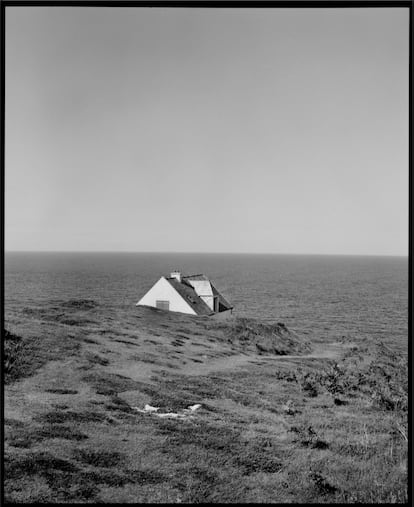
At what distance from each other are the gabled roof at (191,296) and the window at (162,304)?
0.28 m

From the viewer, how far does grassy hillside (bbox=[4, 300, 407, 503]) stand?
2.87 meters

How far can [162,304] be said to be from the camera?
233 inches

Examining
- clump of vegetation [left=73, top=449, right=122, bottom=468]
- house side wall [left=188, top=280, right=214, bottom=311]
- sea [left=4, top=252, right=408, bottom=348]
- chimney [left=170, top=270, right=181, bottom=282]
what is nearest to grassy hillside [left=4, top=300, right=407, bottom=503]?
clump of vegetation [left=73, top=449, right=122, bottom=468]

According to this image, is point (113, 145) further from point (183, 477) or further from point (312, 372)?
point (312, 372)

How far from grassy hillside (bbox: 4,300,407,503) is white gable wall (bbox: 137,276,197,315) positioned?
64 cm

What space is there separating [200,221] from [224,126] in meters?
1.19

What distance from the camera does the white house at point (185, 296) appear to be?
5738 mm

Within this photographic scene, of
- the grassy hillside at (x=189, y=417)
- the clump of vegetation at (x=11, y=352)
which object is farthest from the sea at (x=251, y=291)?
the clump of vegetation at (x=11, y=352)

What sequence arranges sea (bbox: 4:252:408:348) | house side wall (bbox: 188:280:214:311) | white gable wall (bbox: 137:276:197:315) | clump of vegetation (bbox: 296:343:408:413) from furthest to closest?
1. house side wall (bbox: 188:280:214:311)
2. white gable wall (bbox: 137:276:197:315)
3. sea (bbox: 4:252:408:348)
4. clump of vegetation (bbox: 296:343:408:413)

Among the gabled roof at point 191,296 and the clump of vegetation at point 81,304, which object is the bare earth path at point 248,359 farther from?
the clump of vegetation at point 81,304

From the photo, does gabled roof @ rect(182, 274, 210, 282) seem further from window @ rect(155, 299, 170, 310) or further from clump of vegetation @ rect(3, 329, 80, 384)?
clump of vegetation @ rect(3, 329, 80, 384)

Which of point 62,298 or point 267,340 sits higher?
point 62,298

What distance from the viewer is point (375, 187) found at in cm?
394

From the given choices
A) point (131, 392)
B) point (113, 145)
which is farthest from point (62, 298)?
point (113, 145)
